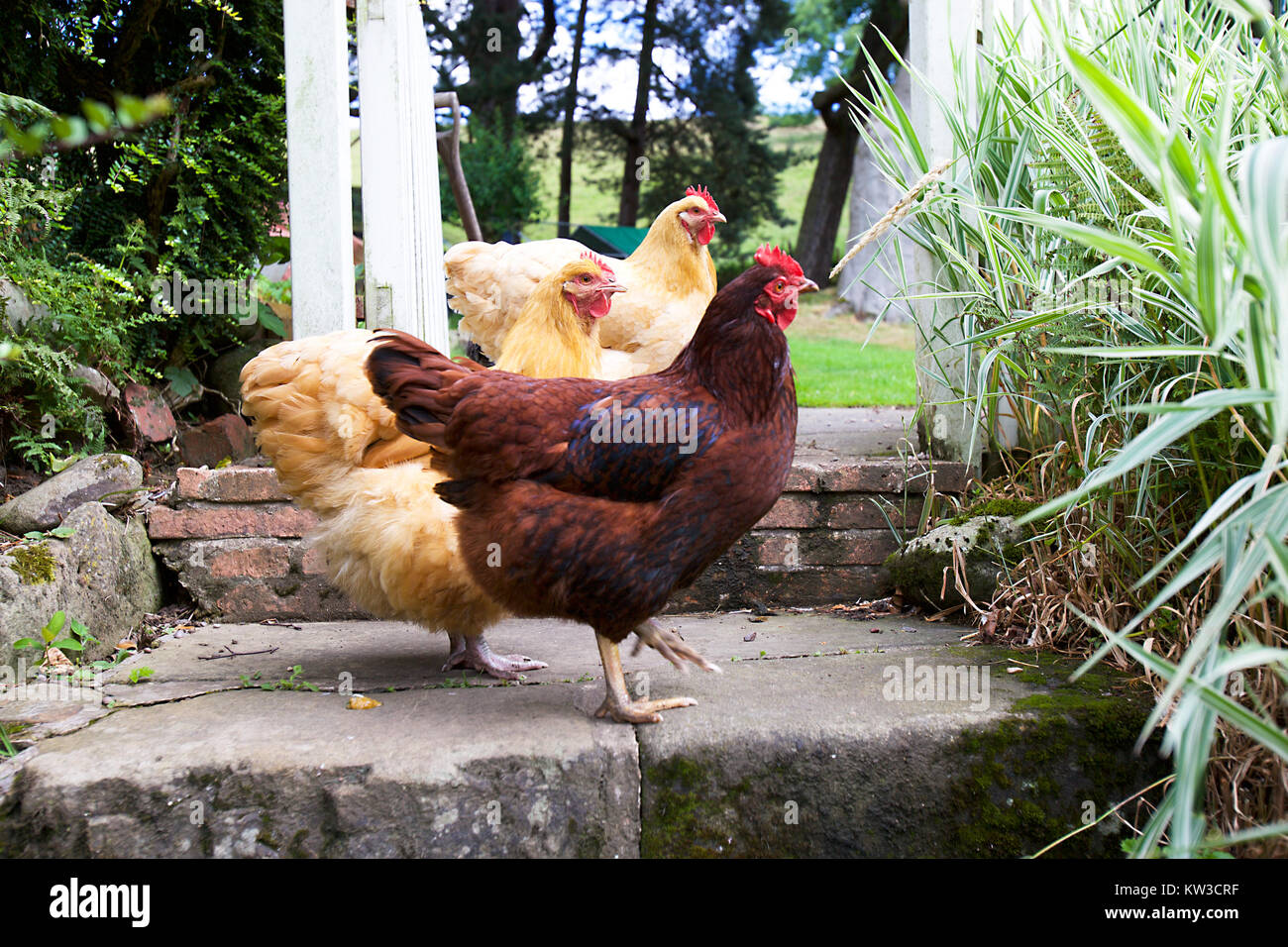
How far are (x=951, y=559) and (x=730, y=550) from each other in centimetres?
78

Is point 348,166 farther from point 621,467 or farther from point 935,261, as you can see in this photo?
point 935,261

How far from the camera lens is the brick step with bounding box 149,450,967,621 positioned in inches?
127

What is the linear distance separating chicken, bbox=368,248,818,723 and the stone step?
0.22m

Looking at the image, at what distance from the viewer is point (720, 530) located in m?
2.22

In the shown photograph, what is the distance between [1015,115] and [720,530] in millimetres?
1564

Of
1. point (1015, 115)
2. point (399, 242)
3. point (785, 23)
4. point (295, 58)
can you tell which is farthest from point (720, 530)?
point (785, 23)

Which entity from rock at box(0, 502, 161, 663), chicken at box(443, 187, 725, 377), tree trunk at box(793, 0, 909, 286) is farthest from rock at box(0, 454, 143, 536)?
tree trunk at box(793, 0, 909, 286)

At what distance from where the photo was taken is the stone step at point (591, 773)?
1.97 metres

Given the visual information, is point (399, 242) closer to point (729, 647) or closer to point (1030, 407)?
point (729, 647)

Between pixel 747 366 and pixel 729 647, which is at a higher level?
pixel 747 366

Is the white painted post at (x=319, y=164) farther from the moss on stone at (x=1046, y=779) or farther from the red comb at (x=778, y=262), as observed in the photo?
the moss on stone at (x=1046, y=779)

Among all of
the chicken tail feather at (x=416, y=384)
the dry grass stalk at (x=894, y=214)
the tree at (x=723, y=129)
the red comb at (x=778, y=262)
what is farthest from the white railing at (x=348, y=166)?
the tree at (x=723, y=129)

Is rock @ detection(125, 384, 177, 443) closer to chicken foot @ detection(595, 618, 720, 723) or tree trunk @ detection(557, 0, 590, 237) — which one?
chicken foot @ detection(595, 618, 720, 723)

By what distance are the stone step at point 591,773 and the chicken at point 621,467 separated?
22cm
